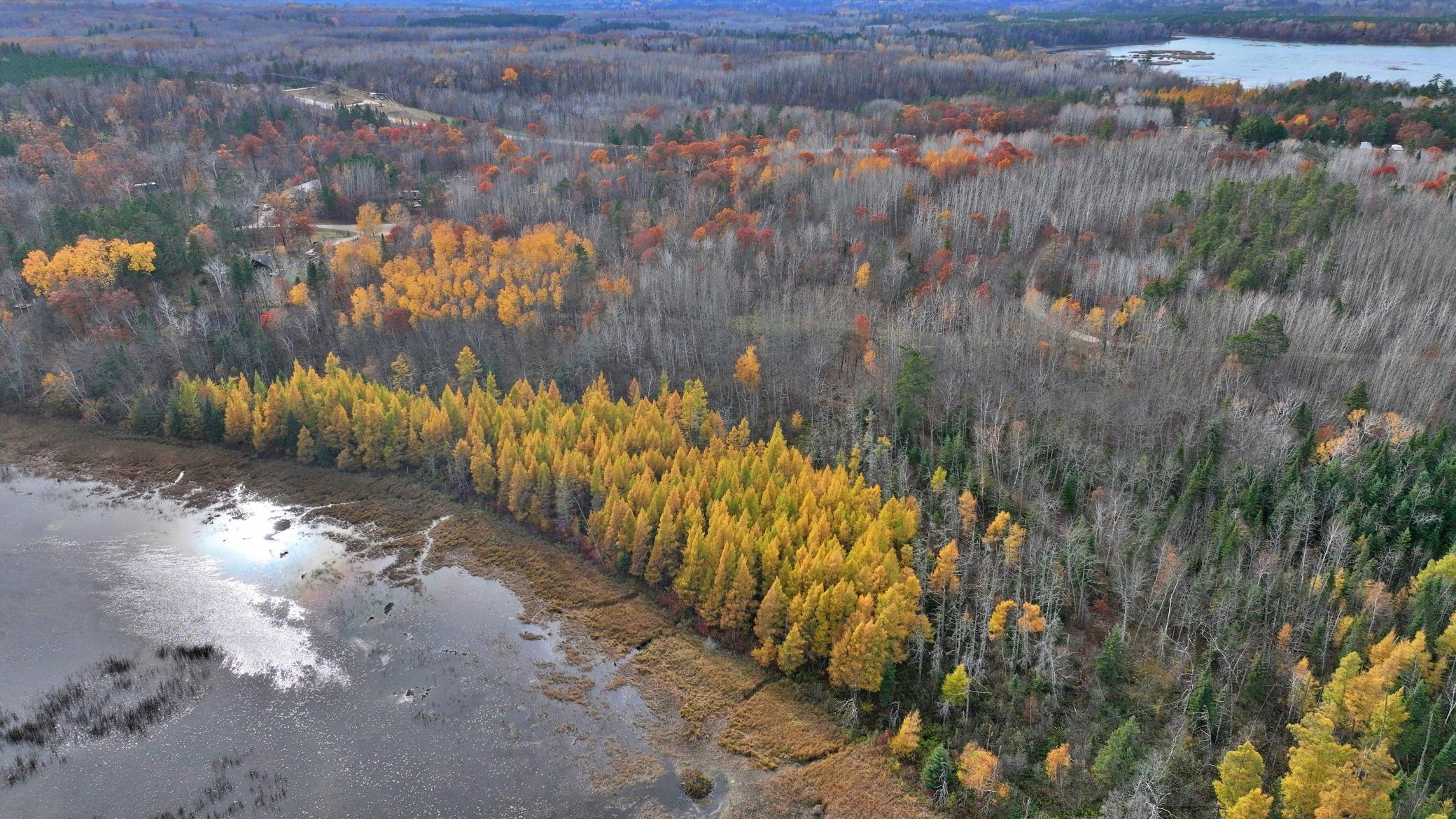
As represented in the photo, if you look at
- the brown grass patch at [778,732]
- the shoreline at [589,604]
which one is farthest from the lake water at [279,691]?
the brown grass patch at [778,732]

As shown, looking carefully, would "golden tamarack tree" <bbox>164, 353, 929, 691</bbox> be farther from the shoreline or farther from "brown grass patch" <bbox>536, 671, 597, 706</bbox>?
"brown grass patch" <bbox>536, 671, 597, 706</bbox>

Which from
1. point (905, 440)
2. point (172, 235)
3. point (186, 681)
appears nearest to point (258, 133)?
point (172, 235)

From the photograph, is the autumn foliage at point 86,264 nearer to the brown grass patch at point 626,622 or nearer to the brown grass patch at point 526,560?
the brown grass patch at point 526,560

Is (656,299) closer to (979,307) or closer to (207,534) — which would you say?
(979,307)

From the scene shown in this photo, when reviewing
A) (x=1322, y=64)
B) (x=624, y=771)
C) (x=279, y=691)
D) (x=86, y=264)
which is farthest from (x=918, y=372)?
(x=1322, y=64)

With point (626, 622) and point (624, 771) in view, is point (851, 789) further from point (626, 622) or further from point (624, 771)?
point (626, 622)

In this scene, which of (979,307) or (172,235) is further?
(172,235)

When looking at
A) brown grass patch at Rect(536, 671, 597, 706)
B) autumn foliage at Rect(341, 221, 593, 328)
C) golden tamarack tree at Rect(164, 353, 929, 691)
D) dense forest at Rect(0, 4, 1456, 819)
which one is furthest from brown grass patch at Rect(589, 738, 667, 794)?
autumn foliage at Rect(341, 221, 593, 328)
